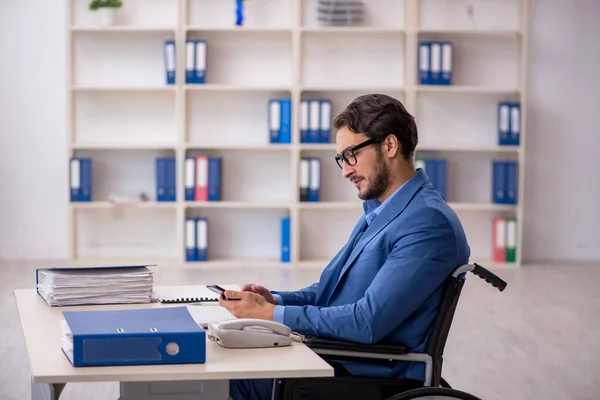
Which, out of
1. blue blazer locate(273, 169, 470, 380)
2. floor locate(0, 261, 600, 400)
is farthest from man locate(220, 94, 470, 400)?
floor locate(0, 261, 600, 400)

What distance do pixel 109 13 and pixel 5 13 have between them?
0.88 m

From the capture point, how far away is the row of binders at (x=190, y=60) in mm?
6957

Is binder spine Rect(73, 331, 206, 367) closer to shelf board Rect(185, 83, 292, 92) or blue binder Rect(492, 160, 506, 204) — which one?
shelf board Rect(185, 83, 292, 92)

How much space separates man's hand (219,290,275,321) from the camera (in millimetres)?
2225

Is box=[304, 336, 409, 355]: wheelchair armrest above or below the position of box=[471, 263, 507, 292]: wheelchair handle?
below

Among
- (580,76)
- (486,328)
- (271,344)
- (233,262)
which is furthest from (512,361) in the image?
(580,76)

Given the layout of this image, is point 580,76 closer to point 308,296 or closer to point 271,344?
point 308,296

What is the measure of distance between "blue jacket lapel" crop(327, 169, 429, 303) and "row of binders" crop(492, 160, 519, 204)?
4862 millimetres

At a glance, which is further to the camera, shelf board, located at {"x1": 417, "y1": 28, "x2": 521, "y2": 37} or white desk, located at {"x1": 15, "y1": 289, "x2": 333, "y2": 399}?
shelf board, located at {"x1": 417, "y1": 28, "x2": 521, "y2": 37}

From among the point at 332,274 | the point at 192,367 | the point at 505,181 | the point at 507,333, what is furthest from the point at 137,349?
the point at 505,181

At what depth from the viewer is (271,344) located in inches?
79.4

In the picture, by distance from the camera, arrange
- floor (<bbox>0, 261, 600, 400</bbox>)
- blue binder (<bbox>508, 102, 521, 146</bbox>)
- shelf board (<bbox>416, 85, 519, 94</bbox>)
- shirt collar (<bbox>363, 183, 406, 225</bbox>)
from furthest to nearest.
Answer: blue binder (<bbox>508, 102, 521, 146</bbox>) → shelf board (<bbox>416, 85, 519, 94</bbox>) → floor (<bbox>0, 261, 600, 400</bbox>) → shirt collar (<bbox>363, 183, 406, 225</bbox>)

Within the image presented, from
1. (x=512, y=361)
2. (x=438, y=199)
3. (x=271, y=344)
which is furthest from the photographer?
(x=512, y=361)

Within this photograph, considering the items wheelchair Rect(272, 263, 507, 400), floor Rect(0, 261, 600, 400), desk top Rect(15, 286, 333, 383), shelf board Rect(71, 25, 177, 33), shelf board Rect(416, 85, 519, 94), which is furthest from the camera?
shelf board Rect(416, 85, 519, 94)
